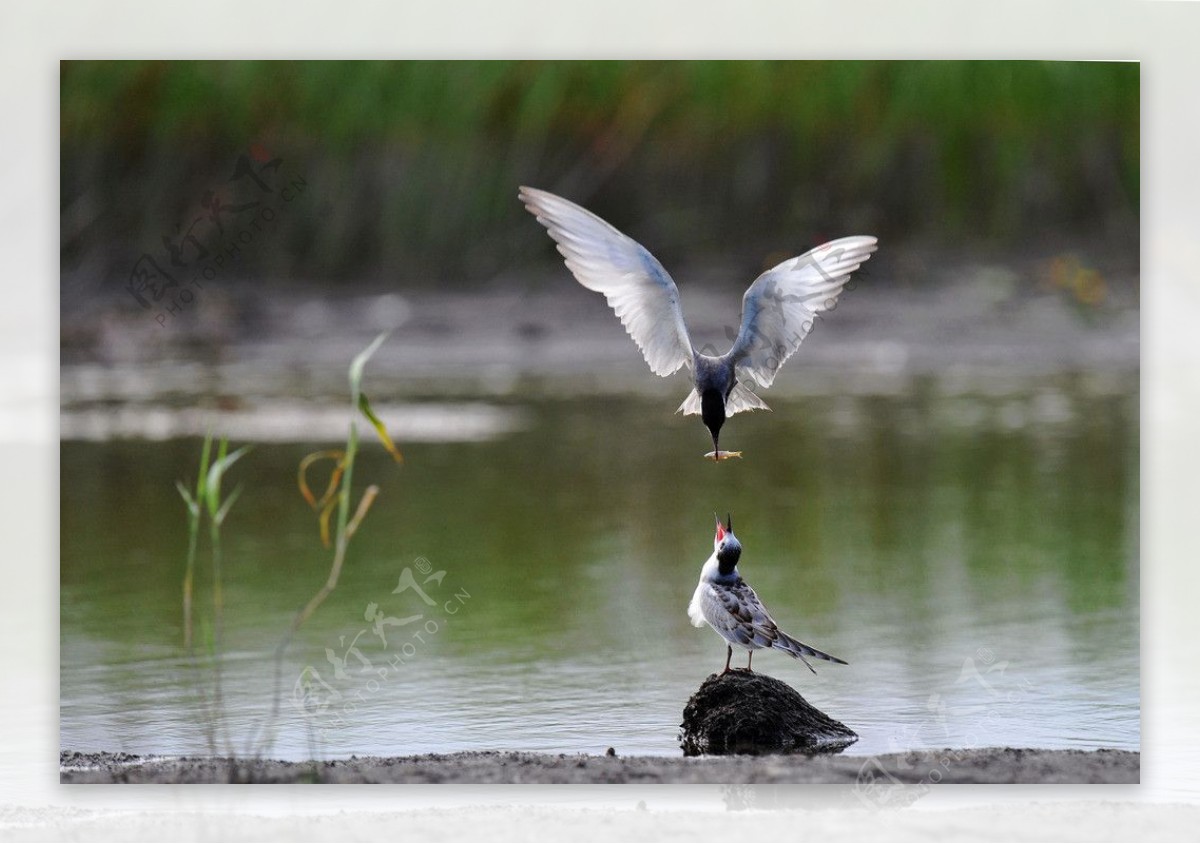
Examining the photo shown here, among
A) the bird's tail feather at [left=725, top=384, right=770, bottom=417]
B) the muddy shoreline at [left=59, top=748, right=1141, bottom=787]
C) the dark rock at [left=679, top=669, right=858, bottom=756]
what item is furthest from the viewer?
the bird's tail feather at [left=725, top=384, right=770, bottom=417]

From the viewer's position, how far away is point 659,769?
5.48 metres

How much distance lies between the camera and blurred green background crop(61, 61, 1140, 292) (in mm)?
6566

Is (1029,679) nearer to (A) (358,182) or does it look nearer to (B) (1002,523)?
(B) (1002,523)

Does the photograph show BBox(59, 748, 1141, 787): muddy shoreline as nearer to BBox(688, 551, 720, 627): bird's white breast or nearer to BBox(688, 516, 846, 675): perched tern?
BBox(688, 516, 846, 675): perched tern

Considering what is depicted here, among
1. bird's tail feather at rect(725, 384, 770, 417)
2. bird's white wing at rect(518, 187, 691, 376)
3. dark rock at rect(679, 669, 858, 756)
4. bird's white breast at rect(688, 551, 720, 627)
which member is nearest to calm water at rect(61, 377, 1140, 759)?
dark rock at rect(679, 669, 858, 756)

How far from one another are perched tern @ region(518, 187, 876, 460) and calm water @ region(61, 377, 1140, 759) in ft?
3.93

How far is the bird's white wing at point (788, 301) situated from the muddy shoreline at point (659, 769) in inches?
48.5

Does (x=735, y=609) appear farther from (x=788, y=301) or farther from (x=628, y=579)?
(x=628, y=579)

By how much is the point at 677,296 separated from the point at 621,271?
193mm

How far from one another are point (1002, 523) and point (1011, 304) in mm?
1015

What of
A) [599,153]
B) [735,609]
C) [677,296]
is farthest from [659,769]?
[599,153]

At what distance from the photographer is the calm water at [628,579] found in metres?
6.15

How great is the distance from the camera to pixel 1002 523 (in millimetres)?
8297

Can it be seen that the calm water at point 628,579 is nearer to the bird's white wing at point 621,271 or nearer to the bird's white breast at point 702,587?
the bird's white breast at point 702,587
